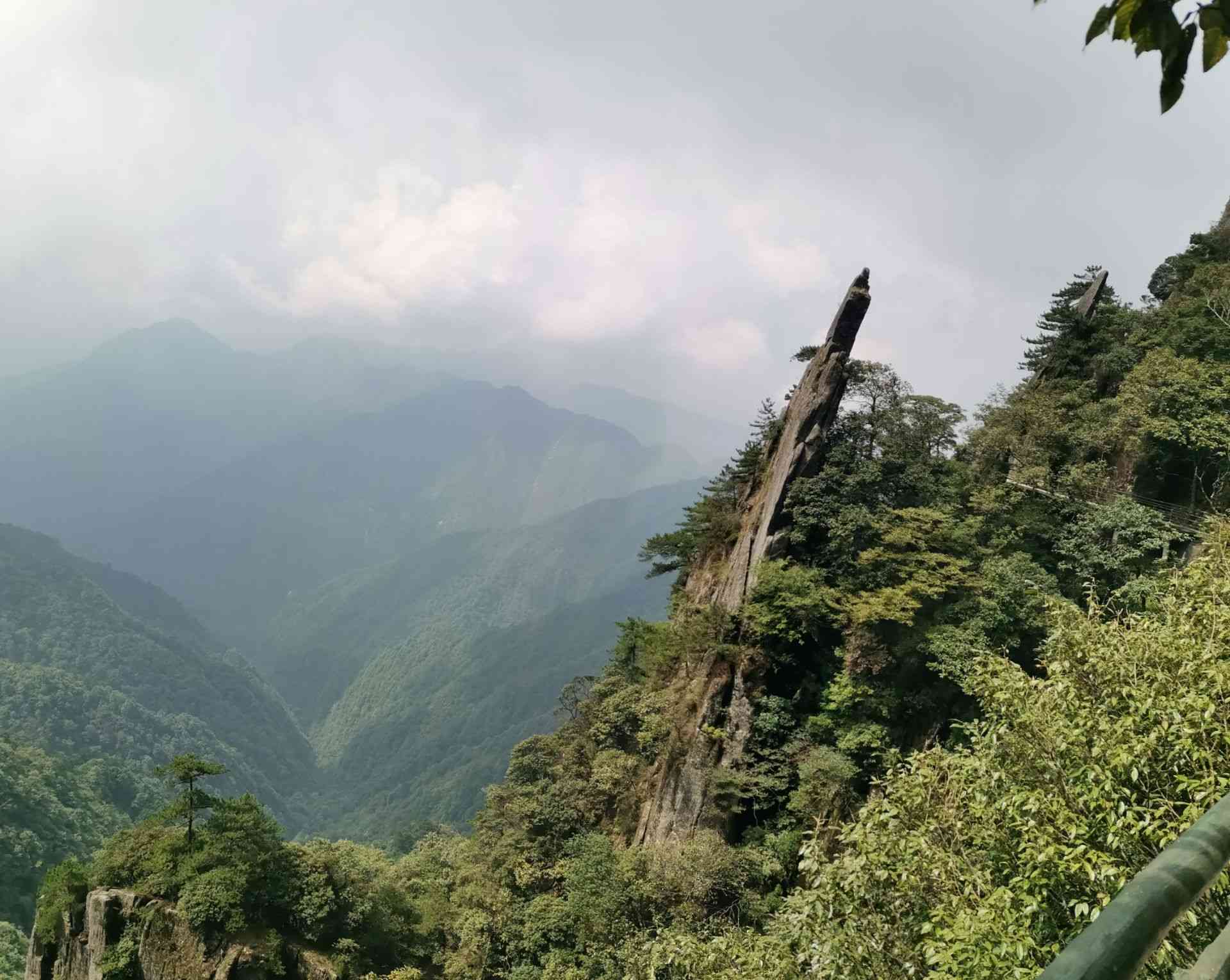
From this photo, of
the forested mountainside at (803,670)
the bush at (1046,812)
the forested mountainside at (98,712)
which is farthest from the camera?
the forested mountainside at (98,712)

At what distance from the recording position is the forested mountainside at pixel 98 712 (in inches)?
2175

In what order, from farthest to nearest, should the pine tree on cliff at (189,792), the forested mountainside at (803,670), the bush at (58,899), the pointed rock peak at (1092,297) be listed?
1. the pointed rock peak at (1092,297)
2. the pine tree on cliff at (189,792)
3. the bush at (58,899)
4. the forested mountainside at (803,670)

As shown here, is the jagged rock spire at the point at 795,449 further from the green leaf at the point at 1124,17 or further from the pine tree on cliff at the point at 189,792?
the green leaf at the point at 1124,17

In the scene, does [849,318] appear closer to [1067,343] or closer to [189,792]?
[1067,343]

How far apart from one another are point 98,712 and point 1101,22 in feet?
408

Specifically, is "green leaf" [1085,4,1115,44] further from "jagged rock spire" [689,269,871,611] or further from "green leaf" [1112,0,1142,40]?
"jagged rock spire" [689,269,871,611]

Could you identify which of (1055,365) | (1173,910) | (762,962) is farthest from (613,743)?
(1173,910)

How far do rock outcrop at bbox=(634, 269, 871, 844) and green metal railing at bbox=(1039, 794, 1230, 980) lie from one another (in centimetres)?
1946

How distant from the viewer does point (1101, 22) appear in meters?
1.78

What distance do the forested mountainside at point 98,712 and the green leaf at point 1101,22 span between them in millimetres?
69053

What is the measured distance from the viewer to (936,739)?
713 inches

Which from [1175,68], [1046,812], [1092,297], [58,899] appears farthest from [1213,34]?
[1092,297]

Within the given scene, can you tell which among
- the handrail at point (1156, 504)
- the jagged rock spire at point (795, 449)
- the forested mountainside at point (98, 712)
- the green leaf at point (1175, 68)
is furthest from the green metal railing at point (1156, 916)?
the forested mountainside at point (98, 712)

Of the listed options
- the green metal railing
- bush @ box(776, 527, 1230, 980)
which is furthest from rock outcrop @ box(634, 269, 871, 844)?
the green metal railing
